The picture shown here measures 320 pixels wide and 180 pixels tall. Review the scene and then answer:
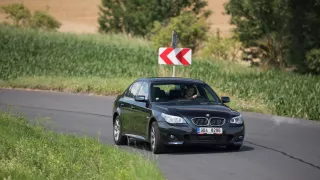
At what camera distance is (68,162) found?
46.0 feet

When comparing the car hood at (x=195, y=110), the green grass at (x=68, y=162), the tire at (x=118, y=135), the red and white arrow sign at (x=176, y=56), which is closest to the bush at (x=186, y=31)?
the red and white arrow sign at (x=176, y=56)

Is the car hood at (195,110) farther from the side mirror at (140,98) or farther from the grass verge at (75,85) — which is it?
the grass verge at (75,85)

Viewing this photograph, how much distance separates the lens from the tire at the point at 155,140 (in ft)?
58.0

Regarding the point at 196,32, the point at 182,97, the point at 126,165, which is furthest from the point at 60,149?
the point at 196,32

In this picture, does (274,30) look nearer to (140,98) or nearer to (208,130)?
(140,98)

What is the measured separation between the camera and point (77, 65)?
61.5 meters

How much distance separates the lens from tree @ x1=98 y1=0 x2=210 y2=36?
104000mm

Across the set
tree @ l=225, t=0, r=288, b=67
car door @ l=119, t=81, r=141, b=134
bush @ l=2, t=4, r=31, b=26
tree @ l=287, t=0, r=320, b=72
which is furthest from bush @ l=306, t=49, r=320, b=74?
bush @ l=2, t=4, r=31, b=26

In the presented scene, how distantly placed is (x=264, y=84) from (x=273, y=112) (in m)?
9.56

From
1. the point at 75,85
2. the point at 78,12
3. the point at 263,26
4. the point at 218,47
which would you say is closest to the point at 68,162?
the point at 75,85

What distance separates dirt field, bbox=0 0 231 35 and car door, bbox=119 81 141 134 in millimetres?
126268

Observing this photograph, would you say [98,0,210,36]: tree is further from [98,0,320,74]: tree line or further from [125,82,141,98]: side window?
[125,82,141,98]: side window

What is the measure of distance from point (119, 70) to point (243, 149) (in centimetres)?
3682

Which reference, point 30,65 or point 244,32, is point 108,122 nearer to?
point 30,65
